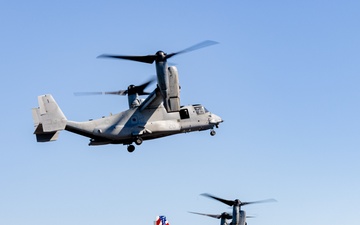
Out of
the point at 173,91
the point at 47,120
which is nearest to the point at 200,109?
the point at 173,91

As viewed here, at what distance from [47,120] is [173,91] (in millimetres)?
14910

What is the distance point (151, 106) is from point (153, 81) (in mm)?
3990

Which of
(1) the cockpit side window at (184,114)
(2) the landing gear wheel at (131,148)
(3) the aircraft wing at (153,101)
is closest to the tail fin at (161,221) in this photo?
(2) the landing gear wheel at (131,148)

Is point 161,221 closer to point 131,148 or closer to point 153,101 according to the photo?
point 131,148

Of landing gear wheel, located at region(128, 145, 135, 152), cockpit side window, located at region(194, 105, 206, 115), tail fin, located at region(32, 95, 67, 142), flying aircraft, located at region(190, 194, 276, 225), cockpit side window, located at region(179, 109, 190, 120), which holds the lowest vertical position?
flying aircraft, located at region(190, 194, 276, 225)

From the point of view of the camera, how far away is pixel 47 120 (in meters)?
84.5

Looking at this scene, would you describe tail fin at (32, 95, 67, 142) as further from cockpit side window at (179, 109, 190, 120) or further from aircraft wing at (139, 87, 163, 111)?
cockpit side window at (179, 109, 190, 120)

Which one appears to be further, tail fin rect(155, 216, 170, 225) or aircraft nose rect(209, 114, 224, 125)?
tail fin rect(155, 216, 170, 225)

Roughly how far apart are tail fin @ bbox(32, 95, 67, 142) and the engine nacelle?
1320 cm

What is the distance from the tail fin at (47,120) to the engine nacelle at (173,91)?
1320 centimetres

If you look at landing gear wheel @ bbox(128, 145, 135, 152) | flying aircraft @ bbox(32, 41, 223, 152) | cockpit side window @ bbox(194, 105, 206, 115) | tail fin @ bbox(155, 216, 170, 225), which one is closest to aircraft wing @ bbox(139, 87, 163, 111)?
flying aircraft @ bbox(32, 41, 223, 152)

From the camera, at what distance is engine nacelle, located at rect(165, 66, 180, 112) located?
76.5m

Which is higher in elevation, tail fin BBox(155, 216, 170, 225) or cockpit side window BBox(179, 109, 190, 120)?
cockpit side window BBox(179, 109, 190, 120)

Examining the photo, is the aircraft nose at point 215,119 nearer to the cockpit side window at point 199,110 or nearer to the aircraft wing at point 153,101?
the cockpit side window at point 199,110
